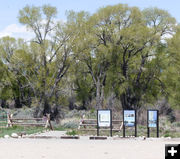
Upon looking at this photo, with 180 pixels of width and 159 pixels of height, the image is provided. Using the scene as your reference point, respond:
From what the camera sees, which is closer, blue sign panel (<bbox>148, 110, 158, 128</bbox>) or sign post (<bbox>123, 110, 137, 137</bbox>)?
blue sign panel (<bbox>148, 110, 158, 128</bbox>)

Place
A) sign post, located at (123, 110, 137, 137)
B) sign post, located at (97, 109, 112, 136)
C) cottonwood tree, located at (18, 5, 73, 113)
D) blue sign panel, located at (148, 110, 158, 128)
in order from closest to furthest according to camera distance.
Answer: blue sign panel, located at (148, 110, 158, 128), sign post, located at (123, 110, 137, 137), sign post, located at (97, 109, 112, 136), cottonwood tree, located at (18, 5, 73, 113)

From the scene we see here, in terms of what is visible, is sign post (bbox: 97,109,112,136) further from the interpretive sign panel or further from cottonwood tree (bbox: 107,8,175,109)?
cottonwood tree (bbox: 107,8,175,109)

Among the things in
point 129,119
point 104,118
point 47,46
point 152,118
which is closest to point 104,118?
point 104,118

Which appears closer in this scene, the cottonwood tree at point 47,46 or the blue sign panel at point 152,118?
the blue sign panel at point 152,118

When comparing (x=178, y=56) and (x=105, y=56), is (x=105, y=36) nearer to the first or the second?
(x=105, y=56)

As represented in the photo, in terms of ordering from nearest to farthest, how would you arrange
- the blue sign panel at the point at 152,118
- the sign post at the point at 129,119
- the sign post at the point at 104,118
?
1. the blue sign panel at the point at 152,118
2. the sign post at the point at 129,119
3. the sign post at the point at 104,118

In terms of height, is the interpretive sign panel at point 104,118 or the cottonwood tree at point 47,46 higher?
the cottonwood tree at point 47,46

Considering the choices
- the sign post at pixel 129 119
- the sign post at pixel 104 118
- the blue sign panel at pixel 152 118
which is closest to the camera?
the blue sign panel at pixel 152 118

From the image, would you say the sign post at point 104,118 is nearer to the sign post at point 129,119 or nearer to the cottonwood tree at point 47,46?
the sign post at point 129,119

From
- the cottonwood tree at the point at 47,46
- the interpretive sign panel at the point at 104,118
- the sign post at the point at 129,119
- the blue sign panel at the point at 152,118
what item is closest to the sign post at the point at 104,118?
the interpretive sign panel at the point at 104,118

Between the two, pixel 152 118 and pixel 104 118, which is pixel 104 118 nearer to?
pixel 104 118

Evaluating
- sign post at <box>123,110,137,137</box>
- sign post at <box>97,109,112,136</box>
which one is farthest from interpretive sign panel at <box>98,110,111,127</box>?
sign post at <box>123,110,137,137</box>

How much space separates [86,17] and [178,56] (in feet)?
37.0

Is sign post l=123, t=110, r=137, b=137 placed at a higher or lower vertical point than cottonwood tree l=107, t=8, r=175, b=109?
lower
